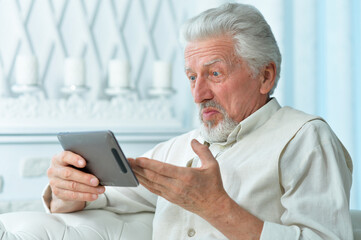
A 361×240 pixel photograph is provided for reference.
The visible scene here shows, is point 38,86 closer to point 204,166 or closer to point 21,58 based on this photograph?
point 21,58

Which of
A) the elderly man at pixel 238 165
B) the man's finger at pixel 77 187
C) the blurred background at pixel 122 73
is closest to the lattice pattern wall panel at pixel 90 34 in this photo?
the blurred background at pixel 122 73

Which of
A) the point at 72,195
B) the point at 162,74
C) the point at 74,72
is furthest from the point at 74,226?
the point at 162,74

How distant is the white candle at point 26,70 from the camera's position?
183 cm

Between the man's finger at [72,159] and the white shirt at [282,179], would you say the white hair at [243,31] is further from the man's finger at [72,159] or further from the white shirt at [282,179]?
the man's finger at [72,159]

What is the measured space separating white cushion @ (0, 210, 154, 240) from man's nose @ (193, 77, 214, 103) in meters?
0.36

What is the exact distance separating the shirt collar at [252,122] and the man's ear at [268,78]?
0.10ft

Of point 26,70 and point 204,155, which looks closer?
point 204,155

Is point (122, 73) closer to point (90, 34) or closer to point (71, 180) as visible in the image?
point (90, 34)

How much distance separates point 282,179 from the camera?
102 cm

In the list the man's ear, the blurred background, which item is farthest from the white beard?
the blurred background

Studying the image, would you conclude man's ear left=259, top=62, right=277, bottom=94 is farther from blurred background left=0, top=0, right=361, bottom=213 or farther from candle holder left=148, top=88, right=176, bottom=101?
candle holder left=148, top=88, right=176, bottom=101

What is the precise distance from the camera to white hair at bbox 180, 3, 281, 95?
1.12m

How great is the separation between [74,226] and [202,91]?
0.43 metres

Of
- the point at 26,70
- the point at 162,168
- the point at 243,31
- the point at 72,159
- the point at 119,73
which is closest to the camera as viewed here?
the point at 162,168
